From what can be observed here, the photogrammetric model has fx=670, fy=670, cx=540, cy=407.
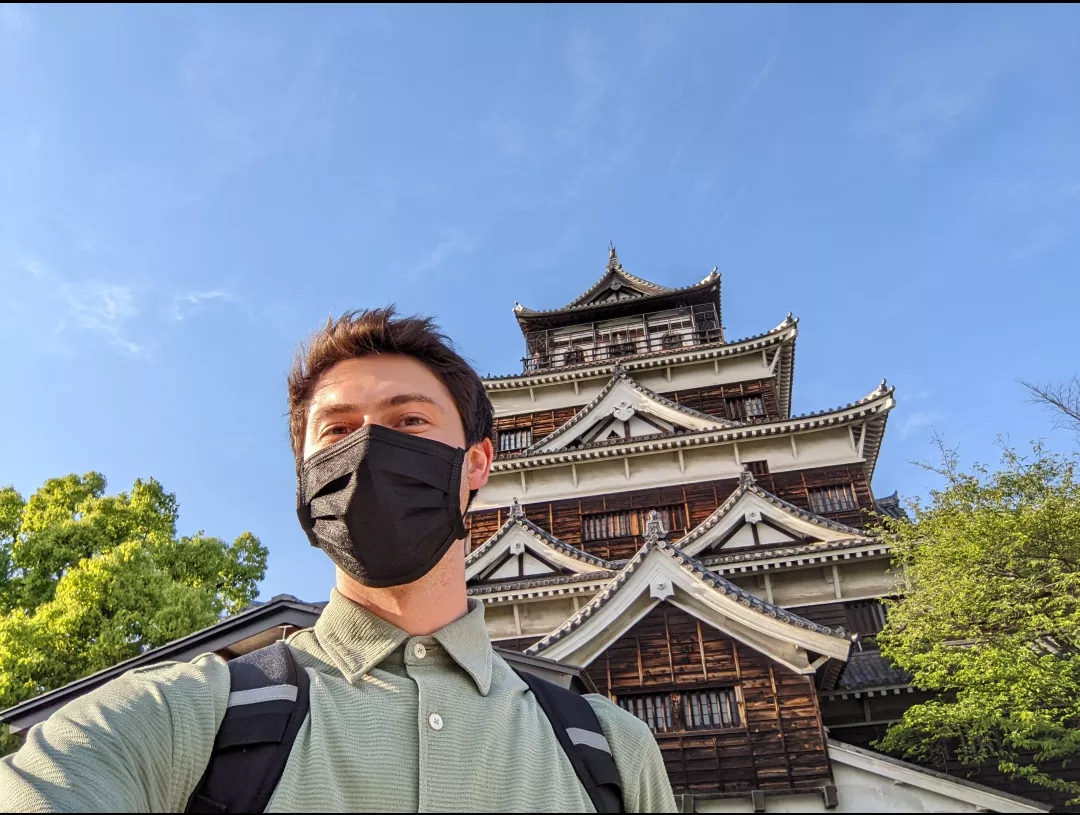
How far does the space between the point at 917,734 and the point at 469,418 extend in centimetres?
1332

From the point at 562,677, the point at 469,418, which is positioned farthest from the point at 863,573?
the point at 469,418

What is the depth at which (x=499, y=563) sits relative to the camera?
17359mm

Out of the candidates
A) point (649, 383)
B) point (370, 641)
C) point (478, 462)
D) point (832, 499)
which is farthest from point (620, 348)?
point (370, 641)

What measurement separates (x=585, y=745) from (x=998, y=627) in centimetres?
1274

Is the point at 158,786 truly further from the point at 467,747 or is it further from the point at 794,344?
the point at 794,344

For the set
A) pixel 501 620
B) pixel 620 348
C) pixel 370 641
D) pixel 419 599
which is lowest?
pixel 370 641

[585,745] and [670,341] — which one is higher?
[670,341]

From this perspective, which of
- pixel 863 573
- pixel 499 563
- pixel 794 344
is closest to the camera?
pixel 863 573

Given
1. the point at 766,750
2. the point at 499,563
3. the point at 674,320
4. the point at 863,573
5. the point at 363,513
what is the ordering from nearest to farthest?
the point at 363,513 < the point at 766,750 < the point at 863,573 < the point at 499,563 < the point at 674,320

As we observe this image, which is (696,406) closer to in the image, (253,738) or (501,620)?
(501,620)

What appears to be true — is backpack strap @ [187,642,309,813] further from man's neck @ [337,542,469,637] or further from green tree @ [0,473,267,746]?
green tree @ [0,473,267,746]

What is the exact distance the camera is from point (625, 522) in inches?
752

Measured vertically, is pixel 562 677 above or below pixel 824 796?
above

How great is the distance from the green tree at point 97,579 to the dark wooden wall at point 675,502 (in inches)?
289
